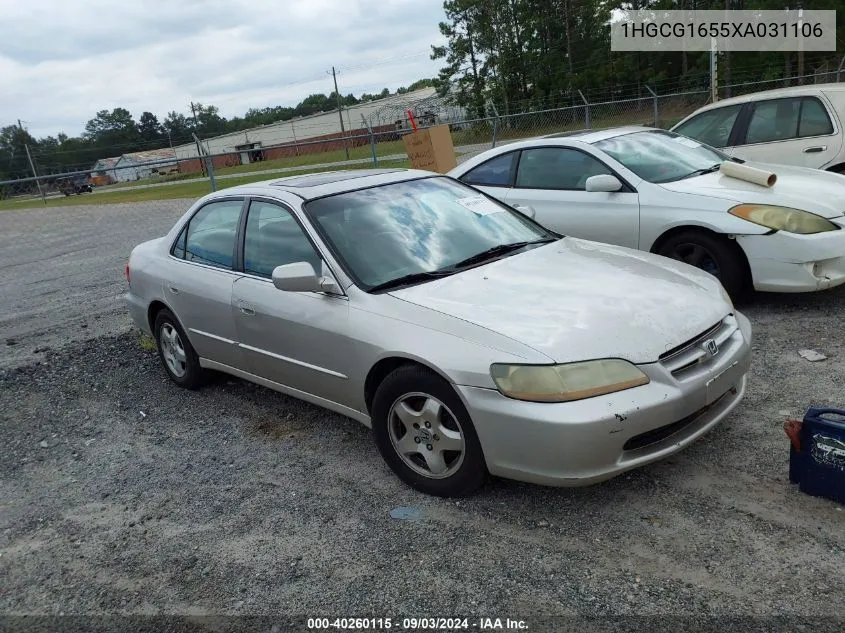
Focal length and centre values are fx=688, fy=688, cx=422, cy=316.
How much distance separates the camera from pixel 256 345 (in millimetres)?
4215

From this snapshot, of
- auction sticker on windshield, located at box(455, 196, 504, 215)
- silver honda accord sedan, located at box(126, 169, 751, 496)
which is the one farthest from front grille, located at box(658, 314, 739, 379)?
auction sticker on windshield, located at box(455, 196, 504, 215)

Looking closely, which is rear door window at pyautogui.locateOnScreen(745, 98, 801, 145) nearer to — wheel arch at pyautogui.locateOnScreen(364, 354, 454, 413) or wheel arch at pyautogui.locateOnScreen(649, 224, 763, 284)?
wheel arch at pyautogui.locateOnScreen(649, 224, 763, 284)

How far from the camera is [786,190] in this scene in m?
5.43

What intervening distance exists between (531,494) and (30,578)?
232cm

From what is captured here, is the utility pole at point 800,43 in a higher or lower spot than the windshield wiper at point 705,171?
higher

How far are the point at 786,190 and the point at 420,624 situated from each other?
4.61 meters

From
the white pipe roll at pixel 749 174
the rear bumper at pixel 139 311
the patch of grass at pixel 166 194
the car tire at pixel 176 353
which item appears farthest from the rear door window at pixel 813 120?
the patch of grass at pixel 166 194

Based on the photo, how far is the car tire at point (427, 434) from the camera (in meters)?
3.11

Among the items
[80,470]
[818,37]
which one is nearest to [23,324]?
[80,470]

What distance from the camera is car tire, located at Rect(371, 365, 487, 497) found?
3105 mm

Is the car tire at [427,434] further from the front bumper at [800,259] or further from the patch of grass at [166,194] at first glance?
the patch of grass at [166,194]

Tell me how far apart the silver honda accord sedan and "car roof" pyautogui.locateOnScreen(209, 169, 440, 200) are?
2 cm

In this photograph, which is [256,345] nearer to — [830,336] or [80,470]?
[80,470]

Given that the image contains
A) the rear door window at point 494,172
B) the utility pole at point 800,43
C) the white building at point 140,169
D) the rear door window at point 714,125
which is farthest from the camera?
the white building at point 140,169
